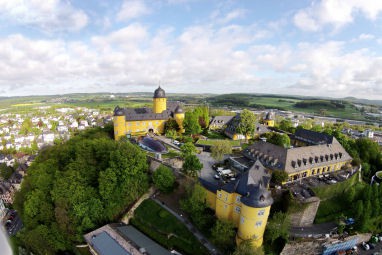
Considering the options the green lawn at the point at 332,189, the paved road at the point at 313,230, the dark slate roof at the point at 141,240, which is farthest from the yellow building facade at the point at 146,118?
the paved road at the point at 313,230

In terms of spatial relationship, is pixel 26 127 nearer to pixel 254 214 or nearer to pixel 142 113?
pixel 142 113

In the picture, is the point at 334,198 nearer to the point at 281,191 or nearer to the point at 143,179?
the point at 281,191

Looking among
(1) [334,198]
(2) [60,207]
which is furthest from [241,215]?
(2) [60,207]

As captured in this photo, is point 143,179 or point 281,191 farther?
point 143,179

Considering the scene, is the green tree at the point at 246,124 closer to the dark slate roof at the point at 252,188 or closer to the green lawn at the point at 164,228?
the dark slate roof at the point at 252,188

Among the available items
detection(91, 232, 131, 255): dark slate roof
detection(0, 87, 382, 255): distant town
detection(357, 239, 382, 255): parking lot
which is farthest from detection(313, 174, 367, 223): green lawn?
detection(91, 232, 131, 255): dark slate roof

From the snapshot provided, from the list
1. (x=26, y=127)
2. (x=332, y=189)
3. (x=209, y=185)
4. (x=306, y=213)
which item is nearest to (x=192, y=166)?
(x=209, y=185)

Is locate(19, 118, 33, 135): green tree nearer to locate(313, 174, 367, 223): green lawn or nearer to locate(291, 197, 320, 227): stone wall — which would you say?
locate(291, 197, 320, 227): stone wall
